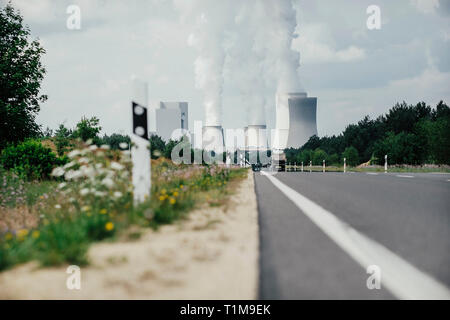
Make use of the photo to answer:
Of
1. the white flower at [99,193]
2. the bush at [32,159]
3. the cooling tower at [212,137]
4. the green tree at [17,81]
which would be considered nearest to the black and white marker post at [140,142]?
the white flower at [99,193]

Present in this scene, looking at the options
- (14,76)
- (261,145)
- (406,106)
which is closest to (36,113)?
(14,76)

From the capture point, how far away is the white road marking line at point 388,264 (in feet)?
7.47

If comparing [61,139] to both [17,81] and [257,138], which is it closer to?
[17,81]

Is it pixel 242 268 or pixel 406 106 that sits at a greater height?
pixel 406 106

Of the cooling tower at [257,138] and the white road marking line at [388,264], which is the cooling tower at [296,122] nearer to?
the cooling tower at [257,138]

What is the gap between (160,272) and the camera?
2.55m

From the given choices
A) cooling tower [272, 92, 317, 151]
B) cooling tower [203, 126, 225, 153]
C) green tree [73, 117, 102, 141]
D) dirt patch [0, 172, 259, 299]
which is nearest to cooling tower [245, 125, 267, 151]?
cooling tower [272, 92, 317, 151]

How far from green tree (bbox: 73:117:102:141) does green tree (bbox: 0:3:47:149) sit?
14.8 meters

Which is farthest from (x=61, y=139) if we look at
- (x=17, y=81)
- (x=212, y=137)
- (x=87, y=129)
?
(x=212, y=137)

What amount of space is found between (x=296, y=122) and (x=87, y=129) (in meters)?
30.5

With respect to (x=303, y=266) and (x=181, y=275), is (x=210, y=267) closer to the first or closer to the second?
(x=181, y=275)

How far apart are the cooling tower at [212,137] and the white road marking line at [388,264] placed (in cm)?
5302

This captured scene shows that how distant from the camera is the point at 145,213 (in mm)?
4012
